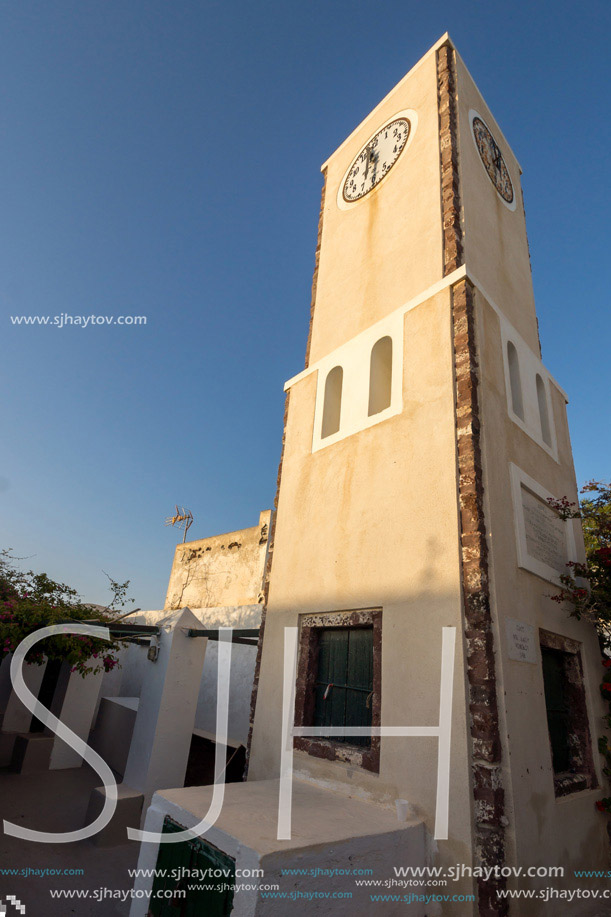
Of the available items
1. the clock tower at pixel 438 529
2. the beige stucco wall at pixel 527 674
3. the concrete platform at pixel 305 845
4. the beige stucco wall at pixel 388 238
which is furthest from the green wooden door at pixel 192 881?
the beige stucco wall at pixel 388 238

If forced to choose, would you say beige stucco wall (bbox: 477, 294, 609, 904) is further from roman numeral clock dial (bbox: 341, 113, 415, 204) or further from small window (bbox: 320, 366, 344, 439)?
roman numeral clock dial (bbox: 341, 113, 415, 204)

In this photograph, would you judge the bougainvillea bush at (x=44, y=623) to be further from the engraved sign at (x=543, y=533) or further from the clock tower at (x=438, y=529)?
the engraved sign at (x=543, y=533)

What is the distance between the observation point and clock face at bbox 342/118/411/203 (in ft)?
23.6

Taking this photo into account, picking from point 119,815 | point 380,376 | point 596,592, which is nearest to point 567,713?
point 596,592

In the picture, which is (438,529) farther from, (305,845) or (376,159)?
(376,159)

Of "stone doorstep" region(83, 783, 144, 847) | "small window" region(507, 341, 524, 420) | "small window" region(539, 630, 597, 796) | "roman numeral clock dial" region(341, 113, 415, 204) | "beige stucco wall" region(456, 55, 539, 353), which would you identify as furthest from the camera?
"roman numeral clock dial" region(341, 113, 415, 204)

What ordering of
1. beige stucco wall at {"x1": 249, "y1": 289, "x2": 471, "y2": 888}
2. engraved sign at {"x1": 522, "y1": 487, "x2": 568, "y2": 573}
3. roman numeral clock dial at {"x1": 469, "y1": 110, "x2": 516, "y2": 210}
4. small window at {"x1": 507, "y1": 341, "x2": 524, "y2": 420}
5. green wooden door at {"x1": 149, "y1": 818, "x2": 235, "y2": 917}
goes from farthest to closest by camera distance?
1. roman numeral clock dial at {"x1": 469, "y1": 110, "x2": 516, "y2": 210}
2. small window at {"x1": 507, "y1": 341, "x2": 524, "y2": 420}
3. engraved sign at {"x1": 522, "y1": 487, "x2": 568, "y2": 573}
4. beige stucco wall at {"x1": 249, "y1": 289, "x2": 471, "y2": 888}
5. green wooden door at {"x1": 149, "y1": 818, "x2": 235, "y2": 917}

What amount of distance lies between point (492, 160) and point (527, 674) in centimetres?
715

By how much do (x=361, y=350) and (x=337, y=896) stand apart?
203 inches

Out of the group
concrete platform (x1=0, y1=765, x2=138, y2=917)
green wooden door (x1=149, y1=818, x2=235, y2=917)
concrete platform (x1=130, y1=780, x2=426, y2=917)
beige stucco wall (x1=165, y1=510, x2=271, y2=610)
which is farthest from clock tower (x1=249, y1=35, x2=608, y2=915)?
beige stucco wall (x1=165, y1=510, x2=271, y2=610)

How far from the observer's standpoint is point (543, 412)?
6.27 metres

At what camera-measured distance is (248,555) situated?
40.2 ft

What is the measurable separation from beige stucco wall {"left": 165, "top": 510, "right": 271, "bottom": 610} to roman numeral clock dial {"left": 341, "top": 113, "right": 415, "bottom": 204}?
7257 millimetres

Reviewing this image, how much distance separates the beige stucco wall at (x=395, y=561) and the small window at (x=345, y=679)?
292 mm
